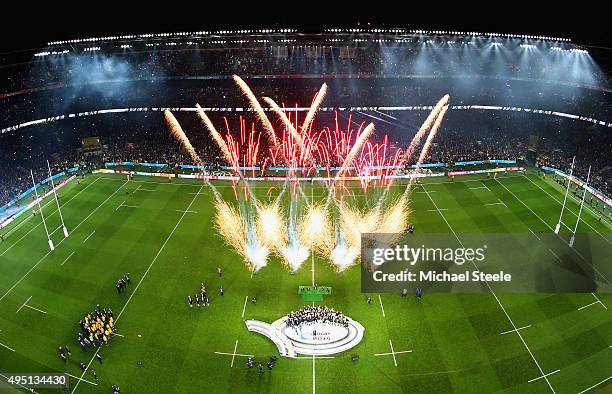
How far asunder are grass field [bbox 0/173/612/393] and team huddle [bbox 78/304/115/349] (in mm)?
695

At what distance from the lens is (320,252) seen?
40.9m

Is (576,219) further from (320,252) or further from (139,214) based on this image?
(139,214)

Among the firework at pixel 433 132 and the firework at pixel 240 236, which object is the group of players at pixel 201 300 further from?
the firework at pixel 433 132

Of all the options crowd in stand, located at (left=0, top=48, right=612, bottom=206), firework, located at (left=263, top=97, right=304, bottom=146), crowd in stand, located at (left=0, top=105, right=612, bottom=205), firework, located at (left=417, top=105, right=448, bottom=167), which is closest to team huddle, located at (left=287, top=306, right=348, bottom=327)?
firework, located at (left=263, top=97, right=304, bottom=146)

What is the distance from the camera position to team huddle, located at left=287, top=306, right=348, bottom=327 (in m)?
32.0

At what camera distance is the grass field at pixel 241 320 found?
92.7 ft

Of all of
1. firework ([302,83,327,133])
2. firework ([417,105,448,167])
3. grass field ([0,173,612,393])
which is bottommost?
grass field ([0,173,612,393])

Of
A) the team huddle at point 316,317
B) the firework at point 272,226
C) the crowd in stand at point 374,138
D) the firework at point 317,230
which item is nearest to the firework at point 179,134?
the crowd in stand at point 374,138

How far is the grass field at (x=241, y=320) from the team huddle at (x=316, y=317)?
1568 mm

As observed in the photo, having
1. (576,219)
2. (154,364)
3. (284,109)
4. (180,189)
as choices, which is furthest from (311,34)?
(154,364)

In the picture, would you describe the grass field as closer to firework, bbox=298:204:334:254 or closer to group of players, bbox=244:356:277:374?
group of players, bbox=244:356:277:374

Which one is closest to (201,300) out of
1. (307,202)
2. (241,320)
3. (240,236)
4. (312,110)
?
(241,320)

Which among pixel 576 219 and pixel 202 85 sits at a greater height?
pixel 202 85

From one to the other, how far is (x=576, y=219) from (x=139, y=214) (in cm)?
4425
